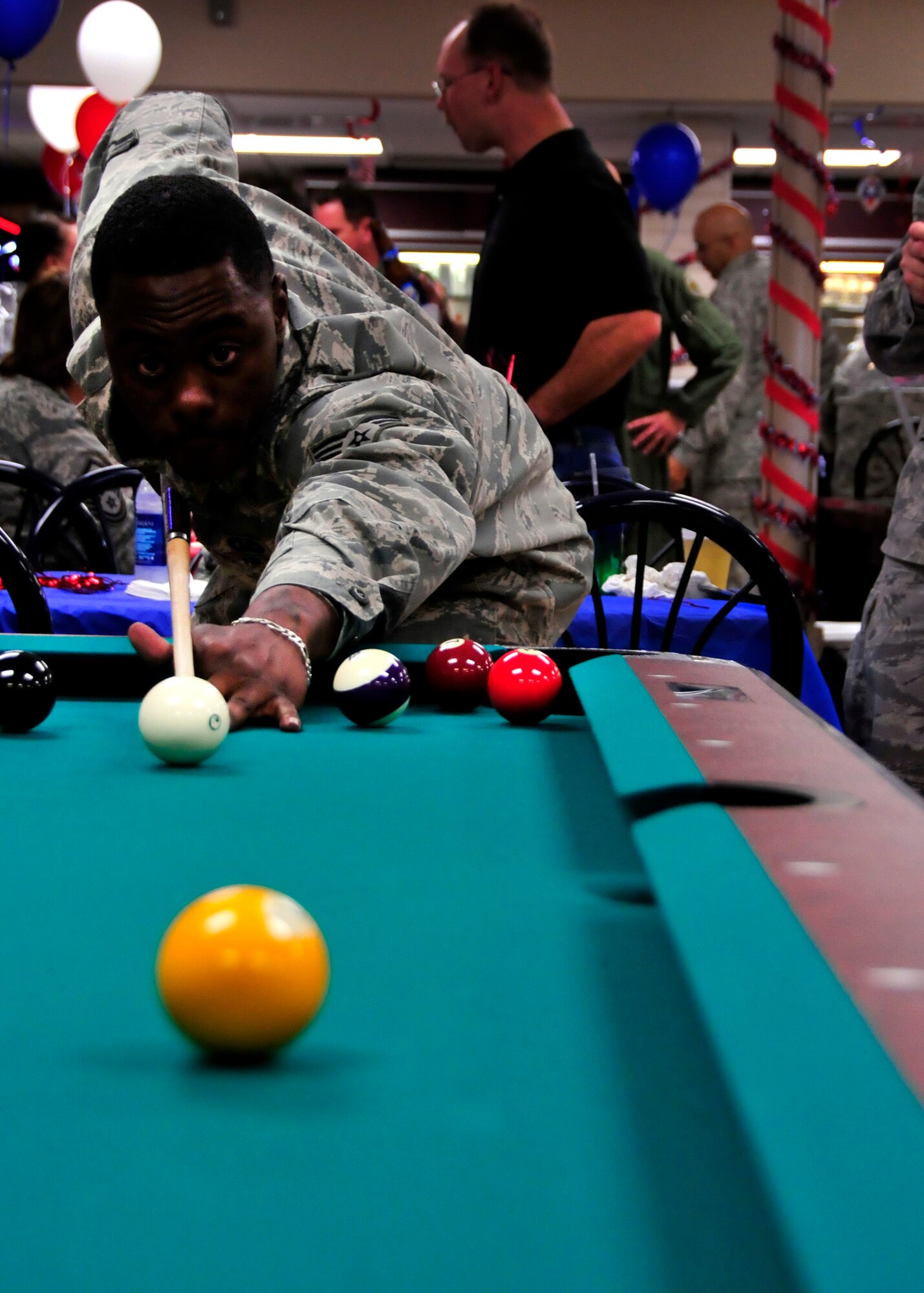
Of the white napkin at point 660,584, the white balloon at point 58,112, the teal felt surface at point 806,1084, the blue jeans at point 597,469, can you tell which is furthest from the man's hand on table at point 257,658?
the white balloon at point 58,112

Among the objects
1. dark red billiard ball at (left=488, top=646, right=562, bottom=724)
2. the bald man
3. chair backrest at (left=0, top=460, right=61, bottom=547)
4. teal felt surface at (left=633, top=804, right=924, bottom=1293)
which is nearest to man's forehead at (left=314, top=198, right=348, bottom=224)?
chair backrest at (left=0, top=460, right=61, bottom=547)

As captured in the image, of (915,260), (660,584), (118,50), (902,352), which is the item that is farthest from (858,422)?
(915,260)

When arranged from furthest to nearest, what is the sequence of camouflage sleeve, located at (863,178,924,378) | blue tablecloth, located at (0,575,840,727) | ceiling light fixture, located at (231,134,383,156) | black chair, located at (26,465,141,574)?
ceiling light fixture, located at (231,134,383,156), black chair, located at (26,465,141,574), blue tablecloth, located at (0,575,840,727), camouflage sleeve, located at (863,178,924,378)

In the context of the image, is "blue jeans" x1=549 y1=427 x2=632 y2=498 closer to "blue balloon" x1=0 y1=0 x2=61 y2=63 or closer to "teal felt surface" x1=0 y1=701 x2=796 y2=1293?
"teal felt surface" x1=0 y1=701 x2=796 y2=1293

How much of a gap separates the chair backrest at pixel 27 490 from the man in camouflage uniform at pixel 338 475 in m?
1.26

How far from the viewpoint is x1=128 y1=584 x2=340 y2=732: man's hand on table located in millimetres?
1271

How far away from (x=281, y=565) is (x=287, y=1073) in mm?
941

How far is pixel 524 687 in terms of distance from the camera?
50.8 inches

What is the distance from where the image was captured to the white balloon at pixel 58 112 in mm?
6785

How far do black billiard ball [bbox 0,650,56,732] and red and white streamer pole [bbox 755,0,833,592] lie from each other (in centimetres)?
450

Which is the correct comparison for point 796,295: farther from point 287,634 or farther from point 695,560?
point 287,634

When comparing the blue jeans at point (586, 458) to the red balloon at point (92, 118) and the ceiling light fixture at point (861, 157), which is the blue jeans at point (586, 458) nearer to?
the red balloon at point (92, 118)

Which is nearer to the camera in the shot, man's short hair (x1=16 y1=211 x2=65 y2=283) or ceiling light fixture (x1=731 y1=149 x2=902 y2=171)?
man's short hair (x1=16 y1=211 x2=65 y2=283)

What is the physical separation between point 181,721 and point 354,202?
3795mm
